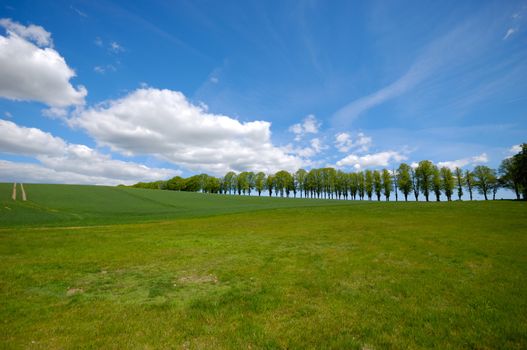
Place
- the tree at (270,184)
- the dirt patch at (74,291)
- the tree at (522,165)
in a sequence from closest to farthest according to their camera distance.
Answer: the dirt patch at (74,291), the tree at (522,165), the tree at (270,184)

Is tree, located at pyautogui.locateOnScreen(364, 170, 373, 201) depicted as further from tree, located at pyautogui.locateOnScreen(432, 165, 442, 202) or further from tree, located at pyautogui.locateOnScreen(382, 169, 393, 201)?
tree, located at pyautogui.locateOnScreen(432, 165, 442, 202)

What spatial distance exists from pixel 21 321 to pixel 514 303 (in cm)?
1593

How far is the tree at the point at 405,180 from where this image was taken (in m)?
94.1

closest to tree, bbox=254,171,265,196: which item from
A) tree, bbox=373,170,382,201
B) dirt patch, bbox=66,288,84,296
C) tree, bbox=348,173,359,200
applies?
tree, bbox=348,173,359,200

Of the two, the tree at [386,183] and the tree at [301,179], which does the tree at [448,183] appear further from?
the tree at [301,179]

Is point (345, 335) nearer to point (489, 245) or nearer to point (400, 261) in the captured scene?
point (400, 261)

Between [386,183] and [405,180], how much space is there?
8.74m

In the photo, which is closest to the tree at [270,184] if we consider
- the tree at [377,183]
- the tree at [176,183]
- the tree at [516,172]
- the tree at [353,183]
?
the tree at [353,183]

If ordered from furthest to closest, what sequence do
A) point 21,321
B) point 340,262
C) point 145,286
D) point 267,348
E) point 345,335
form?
point 340,262, point 145,286, point 21,321, point 345,335, point 267,348

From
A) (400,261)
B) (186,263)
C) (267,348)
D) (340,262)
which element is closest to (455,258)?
(400,261)

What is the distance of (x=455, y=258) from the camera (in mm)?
14273

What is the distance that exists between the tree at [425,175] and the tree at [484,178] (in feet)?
72.6

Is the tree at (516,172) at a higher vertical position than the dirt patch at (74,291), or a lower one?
higher

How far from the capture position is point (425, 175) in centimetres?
8975
